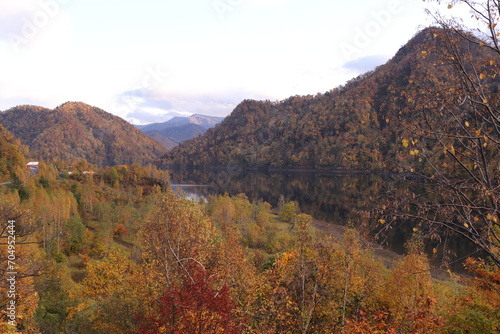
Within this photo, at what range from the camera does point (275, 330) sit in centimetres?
1443

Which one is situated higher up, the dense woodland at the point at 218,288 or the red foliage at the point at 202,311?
the red foliage at the point at 202,311

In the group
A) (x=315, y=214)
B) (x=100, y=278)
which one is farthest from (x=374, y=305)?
(x=315, y=214)

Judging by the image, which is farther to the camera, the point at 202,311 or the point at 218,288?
the point at 218,288

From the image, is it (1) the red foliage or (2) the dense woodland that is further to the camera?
(2) the dense woodland

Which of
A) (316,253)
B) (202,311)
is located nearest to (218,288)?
(202,311)

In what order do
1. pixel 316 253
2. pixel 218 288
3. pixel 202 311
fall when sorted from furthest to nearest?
1. pixel 316 253
2. pixel 218 288
3. pixel 202 311

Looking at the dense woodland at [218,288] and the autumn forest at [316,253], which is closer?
the autumn forest at [316,253]

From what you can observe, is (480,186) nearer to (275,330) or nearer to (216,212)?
(275,330)

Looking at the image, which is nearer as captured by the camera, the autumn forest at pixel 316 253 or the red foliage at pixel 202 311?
the autumn forest at pixel 316 253

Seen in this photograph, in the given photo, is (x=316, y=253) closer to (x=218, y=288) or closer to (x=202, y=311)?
(x=218, y=288)

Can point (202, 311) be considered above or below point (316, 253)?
above

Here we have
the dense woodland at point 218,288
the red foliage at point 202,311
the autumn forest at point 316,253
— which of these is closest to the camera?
the autumn forest at point 316,253

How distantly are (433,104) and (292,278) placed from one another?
14.9 metres

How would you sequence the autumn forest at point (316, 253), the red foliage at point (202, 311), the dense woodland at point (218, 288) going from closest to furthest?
the autumn forest at point (316, 253) < the red foliage at point (202, 311) < the dense woodland at point (218, 288)
